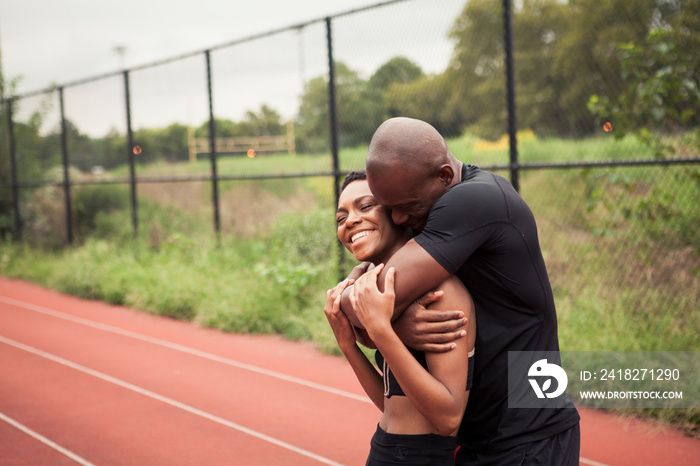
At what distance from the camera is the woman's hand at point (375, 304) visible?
163 cm

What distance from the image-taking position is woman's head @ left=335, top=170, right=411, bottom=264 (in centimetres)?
188

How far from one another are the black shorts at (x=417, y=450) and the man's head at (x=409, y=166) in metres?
0.61

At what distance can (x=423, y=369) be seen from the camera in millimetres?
1627

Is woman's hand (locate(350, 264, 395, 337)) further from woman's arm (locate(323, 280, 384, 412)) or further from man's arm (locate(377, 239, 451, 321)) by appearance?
woman's arm (locate(323, 280, 384, 412))

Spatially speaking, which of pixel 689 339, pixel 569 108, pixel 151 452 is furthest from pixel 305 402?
pixel 569 108

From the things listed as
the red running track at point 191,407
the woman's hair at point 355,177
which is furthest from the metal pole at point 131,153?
the woman's hair at point 355,177

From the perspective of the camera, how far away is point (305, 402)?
5234 millimetres

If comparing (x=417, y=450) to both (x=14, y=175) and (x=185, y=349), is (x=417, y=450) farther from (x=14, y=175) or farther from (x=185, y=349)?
(x=14, y=175)

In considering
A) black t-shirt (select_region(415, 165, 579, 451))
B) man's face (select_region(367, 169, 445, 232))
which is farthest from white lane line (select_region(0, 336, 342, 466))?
man's face (select_region(367, 169, 445, 232))

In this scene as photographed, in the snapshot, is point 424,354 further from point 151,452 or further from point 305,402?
point 305,402

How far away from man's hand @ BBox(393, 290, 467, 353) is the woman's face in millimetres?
265

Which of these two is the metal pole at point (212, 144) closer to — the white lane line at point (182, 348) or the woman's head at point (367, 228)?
the white lane line at point (182, 348)

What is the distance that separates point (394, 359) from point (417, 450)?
30 cm

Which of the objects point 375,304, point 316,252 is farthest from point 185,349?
point 375,304
